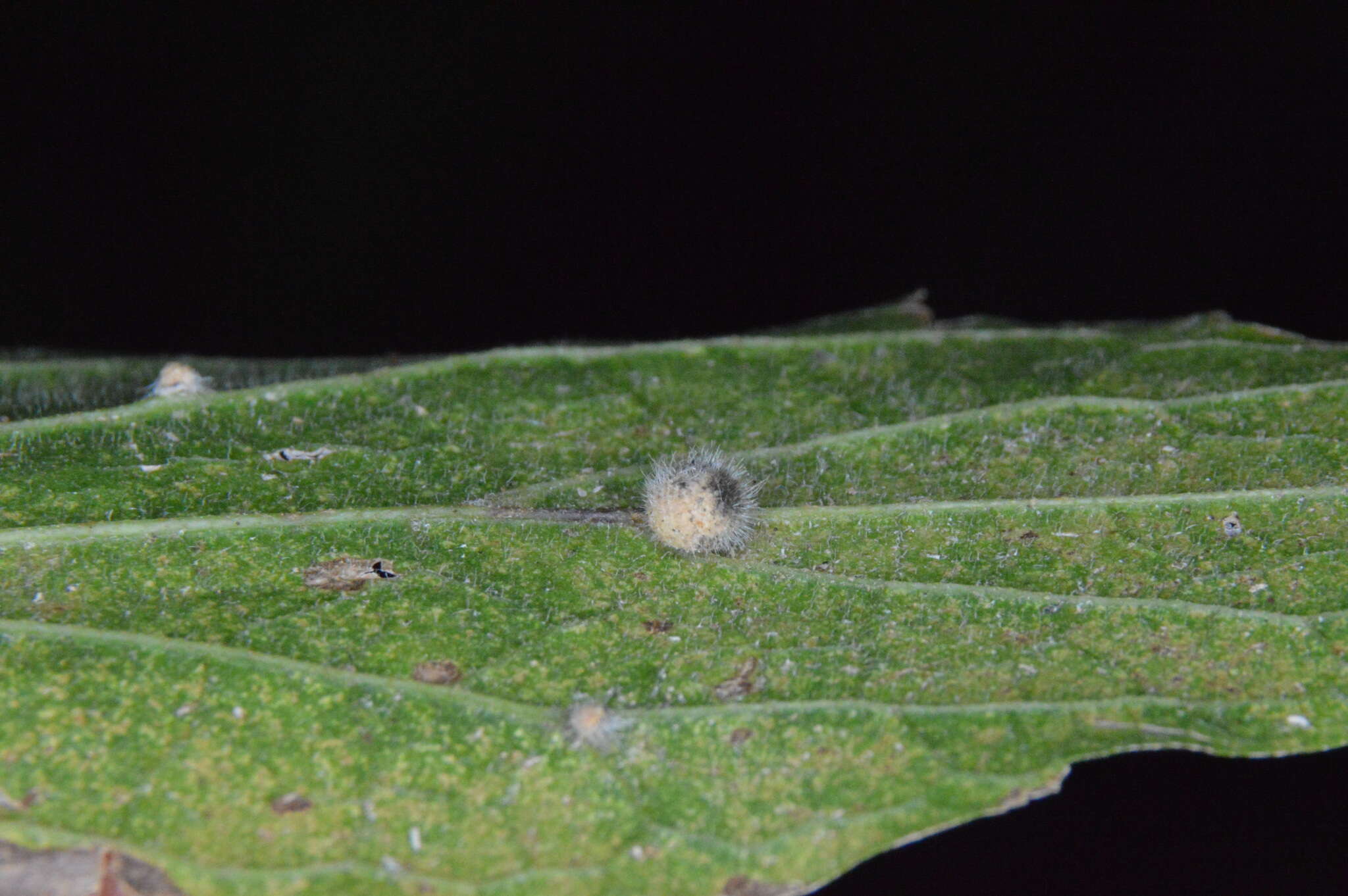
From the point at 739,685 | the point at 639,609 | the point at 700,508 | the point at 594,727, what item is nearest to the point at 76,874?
the point at 594,727

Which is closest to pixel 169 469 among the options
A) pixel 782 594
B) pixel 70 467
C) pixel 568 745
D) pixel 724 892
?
pixel 70 467

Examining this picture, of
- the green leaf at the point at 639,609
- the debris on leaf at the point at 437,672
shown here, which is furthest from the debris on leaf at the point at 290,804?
the debris on leaf at the point at 437,672

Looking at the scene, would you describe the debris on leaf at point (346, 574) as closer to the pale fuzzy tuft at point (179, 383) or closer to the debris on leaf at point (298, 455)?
the debris on leaf at point (298, 455)

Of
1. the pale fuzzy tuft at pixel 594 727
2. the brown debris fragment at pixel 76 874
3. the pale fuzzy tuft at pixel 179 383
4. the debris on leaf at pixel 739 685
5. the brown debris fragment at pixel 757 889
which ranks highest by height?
the pale fuzzy tuft at pixel 179 383

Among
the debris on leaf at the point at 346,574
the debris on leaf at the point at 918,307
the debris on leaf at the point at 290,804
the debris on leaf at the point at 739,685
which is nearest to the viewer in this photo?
the debris on leaf at the point at 290,804

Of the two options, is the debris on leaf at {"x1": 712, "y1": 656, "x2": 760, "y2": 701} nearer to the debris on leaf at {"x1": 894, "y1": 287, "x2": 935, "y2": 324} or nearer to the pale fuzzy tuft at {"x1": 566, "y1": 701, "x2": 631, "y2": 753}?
the pale fuzzy tuft at {"x1": 566, "y1": 701, "x2": 631, "y2": 753}

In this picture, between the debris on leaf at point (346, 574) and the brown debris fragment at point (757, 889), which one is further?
the debris on leaf at point (346, 574)
